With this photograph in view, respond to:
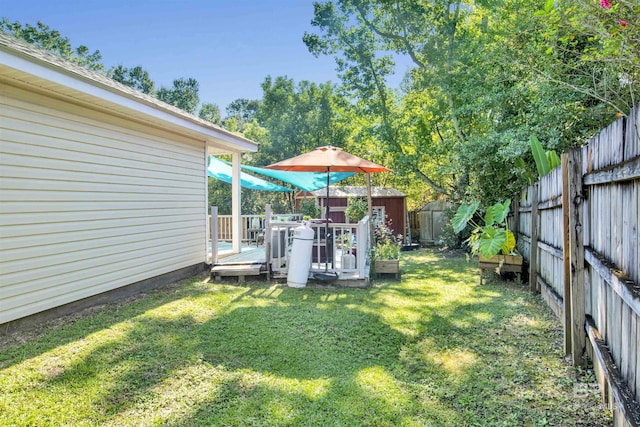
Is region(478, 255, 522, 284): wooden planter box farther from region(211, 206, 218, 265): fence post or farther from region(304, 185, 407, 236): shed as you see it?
region(304, 185, 407, 236): shed

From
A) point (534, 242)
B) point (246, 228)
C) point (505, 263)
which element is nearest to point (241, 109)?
point (246, 228)

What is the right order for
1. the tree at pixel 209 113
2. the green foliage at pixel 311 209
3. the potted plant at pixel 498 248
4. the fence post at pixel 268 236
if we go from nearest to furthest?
the potted plant at pixel 498 248, the fence post at pixel 268 236, the green foliage at pixel 311 209, the tree at pixel 209 113

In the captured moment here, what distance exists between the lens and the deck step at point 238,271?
655 centimetres

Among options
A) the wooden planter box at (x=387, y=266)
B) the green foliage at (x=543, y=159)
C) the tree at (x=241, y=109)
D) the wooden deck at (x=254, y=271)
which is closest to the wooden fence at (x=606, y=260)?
the green foliage at (x=543, y=159)

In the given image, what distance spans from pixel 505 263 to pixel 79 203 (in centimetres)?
646

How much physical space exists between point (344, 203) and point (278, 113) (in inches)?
224

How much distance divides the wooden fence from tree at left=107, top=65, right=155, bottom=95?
29744mm

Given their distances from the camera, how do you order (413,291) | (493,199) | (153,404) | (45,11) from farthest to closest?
(45,11), (493,199), (413,291), (153,404)

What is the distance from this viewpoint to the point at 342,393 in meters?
2.70

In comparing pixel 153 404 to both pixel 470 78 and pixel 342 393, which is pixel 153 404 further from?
pixel 470 78

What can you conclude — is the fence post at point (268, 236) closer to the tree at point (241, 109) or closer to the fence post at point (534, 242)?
the fence post at point (534, 242)

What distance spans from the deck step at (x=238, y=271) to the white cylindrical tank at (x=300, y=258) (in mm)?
688

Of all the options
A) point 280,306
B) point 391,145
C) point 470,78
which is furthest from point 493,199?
point 280,306

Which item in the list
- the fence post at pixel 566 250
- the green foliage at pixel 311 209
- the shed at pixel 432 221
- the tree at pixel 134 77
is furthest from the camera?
the tree at pixel 134 77
